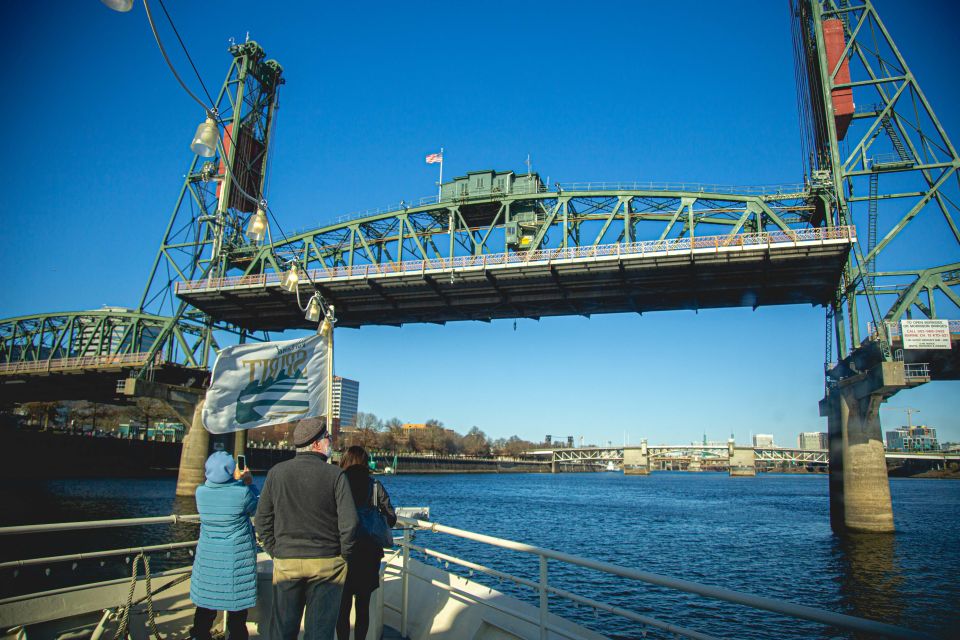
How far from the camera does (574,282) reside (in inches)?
1558

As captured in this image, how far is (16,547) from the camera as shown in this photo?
22.6 metres

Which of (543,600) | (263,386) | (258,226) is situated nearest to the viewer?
(543,600)

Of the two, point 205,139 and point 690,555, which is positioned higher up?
point 205,139

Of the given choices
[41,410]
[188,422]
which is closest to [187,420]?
[188,422]

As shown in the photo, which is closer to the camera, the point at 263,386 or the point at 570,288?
the point at 263,386

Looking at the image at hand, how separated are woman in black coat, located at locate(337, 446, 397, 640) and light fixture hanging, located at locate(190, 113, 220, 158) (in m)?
4.91

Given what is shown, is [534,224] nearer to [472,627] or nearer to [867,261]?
[867,261]

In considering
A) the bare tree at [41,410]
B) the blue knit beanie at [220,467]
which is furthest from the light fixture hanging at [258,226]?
the bare tree at [41,410]

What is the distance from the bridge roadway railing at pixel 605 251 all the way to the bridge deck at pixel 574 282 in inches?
2.7

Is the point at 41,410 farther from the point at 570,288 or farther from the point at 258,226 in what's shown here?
the point at 258,226

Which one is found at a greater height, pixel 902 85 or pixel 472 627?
pixel 902 85

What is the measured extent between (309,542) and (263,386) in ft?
8.53

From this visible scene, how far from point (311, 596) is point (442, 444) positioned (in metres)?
176

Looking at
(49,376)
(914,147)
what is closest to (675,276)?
(914,147)
